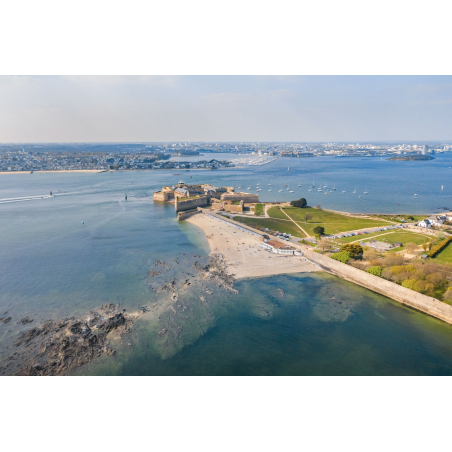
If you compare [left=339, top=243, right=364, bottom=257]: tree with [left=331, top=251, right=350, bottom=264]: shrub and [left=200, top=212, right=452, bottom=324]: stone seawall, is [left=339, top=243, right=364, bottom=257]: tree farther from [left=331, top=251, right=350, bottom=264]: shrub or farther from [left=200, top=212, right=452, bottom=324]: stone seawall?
[left=200, top=212, right=452, bottom=324]: stone seawall

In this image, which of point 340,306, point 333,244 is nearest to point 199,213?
point 333,244

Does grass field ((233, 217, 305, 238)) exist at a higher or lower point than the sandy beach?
higher

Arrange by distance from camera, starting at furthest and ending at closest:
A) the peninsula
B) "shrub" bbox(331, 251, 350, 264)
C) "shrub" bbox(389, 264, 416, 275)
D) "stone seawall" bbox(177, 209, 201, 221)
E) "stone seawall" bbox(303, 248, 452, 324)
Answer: "stone seawall" bbox(177, 209, 201, 221)
"shrub" bbox(331, 251, 350, 264)
"shrub" bbox(389, 264, 416, 275)
the peninsula
"stone seawall" bbox(303, 248, 452, 324)

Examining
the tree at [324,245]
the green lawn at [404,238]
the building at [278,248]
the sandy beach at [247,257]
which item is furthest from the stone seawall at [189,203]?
the green lawn at [404,238]

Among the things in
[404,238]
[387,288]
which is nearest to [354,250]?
[387,288]

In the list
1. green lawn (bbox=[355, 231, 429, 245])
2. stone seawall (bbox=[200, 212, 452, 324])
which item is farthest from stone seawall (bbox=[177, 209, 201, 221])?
green lawn (bbox=[355, 231, 429, 245])

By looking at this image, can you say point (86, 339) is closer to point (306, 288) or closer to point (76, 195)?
point (306, 288)

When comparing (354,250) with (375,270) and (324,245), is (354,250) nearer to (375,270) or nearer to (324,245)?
(324,245)

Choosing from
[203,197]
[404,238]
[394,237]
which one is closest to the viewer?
[404,238]
